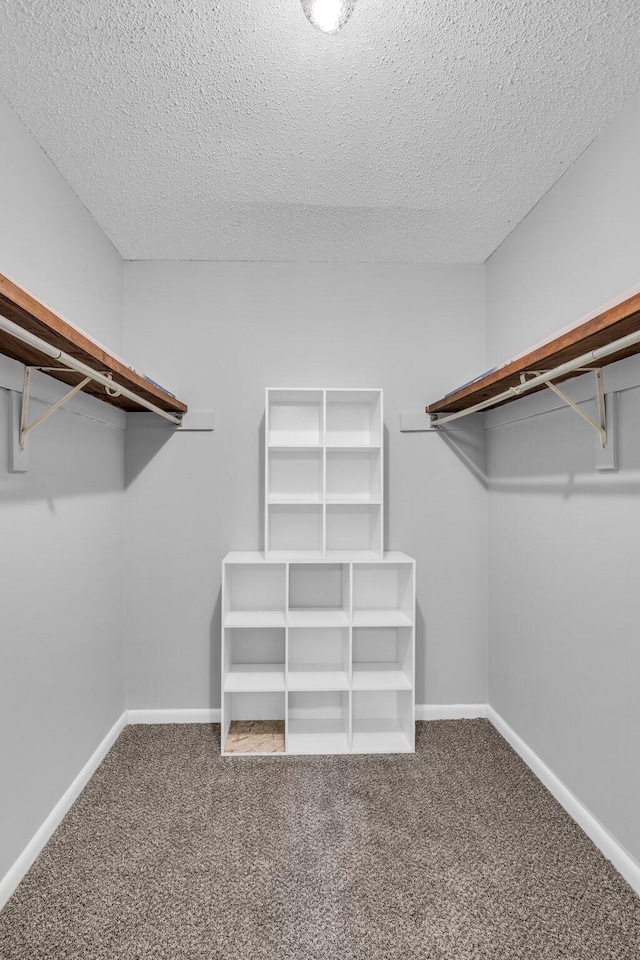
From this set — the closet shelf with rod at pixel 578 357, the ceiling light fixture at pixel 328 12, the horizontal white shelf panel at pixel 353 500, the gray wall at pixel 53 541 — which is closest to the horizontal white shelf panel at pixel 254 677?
the gray wall at pixel 53 541

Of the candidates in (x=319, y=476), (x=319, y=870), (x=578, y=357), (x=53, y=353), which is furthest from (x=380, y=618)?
(x=53, y=353)

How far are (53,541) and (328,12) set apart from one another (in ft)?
6.00

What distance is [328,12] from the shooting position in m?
1.21

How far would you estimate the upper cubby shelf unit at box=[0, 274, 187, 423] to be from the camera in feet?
3.83

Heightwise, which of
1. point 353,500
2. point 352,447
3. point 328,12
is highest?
point 328,12

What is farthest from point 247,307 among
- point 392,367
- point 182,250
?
point 392,367

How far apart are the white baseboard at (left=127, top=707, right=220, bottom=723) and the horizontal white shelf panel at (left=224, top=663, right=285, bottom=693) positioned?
0.30m

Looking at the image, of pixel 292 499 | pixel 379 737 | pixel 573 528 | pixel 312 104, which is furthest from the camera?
pixel 292 499

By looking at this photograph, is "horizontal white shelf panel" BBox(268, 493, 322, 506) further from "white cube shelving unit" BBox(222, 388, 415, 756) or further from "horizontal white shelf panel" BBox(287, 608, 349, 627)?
"horizontal white shelf panel" BBox(287, 608, 349, 627)

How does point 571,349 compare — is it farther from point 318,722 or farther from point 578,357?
point 318,722

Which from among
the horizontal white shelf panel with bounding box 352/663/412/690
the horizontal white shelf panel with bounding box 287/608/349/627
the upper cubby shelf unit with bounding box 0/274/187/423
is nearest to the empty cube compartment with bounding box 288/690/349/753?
the horizontal white shelf panel with bounding box 352/663/412/690

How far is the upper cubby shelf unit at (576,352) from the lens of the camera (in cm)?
125

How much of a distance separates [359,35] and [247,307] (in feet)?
4.79

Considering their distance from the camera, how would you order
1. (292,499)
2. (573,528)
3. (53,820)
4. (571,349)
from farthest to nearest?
(292,499)
(573,528)
(53,820)
(571,349)
